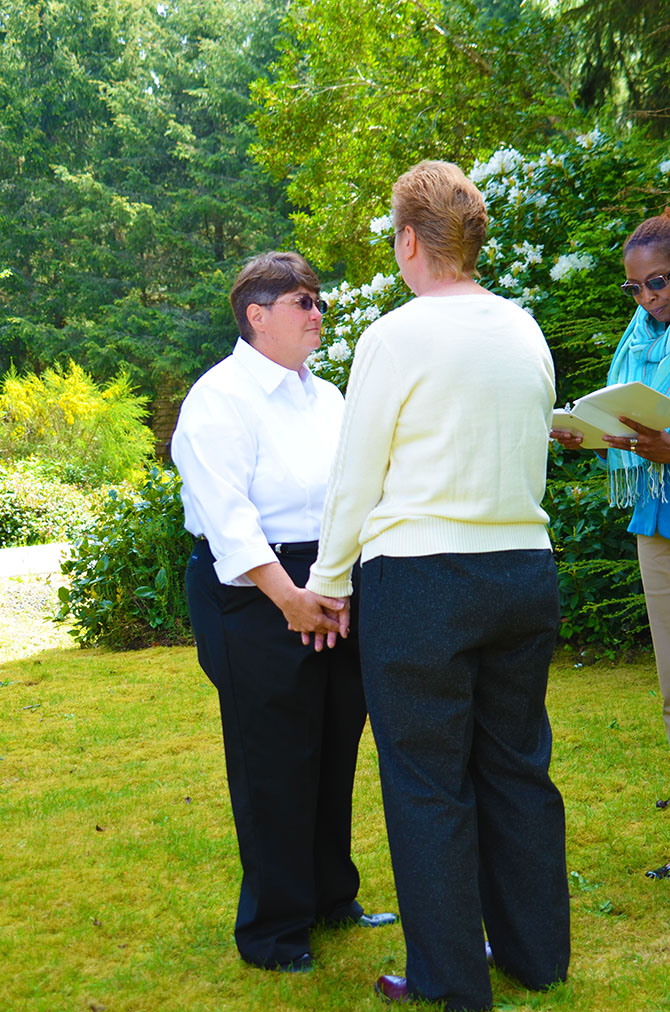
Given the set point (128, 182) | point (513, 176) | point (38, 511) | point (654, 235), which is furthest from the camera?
point (128, 182)

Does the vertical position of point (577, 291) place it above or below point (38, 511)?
above

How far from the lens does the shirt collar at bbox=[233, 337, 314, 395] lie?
2.63 m

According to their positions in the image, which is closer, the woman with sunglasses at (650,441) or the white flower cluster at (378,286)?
the woman with sunglasses at (650,441)

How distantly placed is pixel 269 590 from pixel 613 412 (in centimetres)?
111

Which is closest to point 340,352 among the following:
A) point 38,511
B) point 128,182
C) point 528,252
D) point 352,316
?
point 352,316

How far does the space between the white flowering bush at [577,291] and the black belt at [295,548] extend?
2.90 m

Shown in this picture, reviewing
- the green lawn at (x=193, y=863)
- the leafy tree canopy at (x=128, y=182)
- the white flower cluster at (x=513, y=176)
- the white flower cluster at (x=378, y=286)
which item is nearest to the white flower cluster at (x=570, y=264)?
the white flower cluster at (x=513, y=176)

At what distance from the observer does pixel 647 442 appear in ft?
9.28

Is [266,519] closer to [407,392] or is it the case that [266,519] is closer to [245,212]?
[407,392]

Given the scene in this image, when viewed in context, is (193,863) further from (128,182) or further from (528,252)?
(128,182)

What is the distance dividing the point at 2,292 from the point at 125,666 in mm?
24180

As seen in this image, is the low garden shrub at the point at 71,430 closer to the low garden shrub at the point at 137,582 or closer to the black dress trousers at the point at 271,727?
the low garden shrub at the point at 137,582

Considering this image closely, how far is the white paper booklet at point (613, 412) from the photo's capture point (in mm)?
2631

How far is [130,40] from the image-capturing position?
1168 inches
